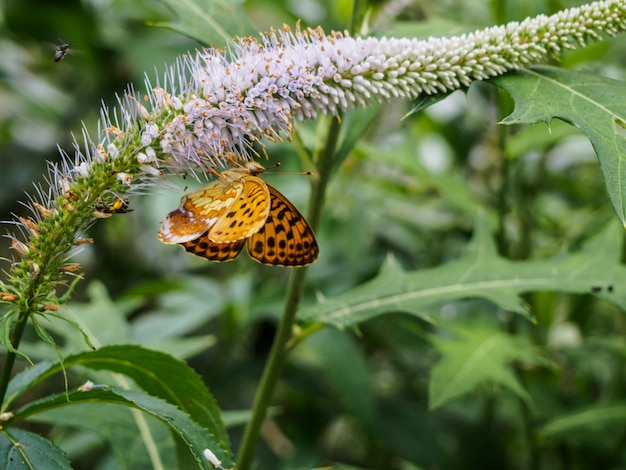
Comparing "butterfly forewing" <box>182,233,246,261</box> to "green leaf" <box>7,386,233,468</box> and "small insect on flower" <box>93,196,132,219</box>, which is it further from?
"green leaf" <box>7,386,233,468</box>

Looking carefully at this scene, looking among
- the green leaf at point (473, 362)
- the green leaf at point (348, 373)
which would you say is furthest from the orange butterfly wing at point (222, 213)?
the green leaf at point (348, 373)

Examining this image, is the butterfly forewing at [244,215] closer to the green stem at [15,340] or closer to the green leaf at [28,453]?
the green stem at [15,340]

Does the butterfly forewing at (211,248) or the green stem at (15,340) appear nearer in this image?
the green stem at (15,340)

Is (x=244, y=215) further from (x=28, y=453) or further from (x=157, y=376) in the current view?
(x=28, y=453)

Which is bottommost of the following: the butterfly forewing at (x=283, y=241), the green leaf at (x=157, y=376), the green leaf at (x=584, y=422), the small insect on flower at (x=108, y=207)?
the green leaf at (x=584, y=422)

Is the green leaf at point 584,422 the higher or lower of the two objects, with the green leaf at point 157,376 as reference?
lower

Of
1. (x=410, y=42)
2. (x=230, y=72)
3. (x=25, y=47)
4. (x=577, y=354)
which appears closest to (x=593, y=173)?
(x=577, y=354)
